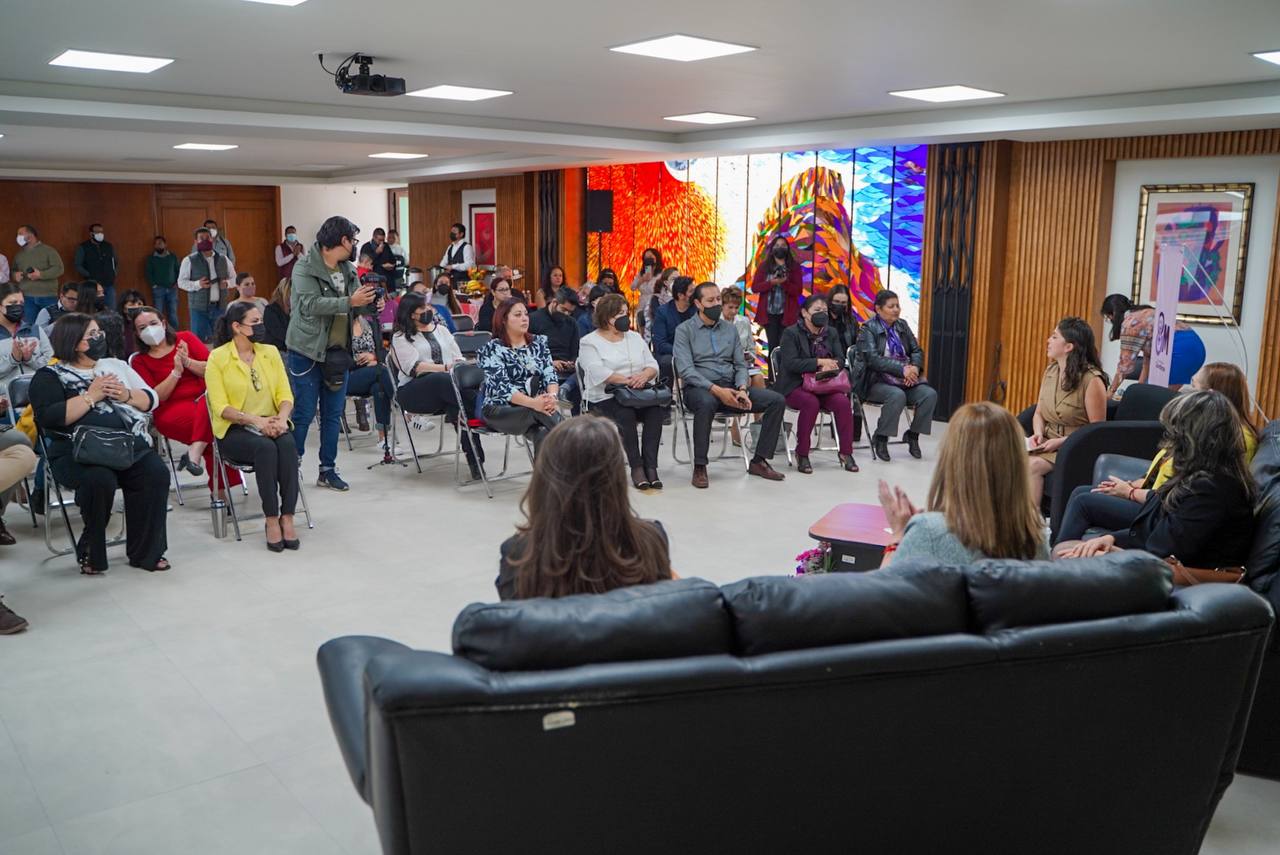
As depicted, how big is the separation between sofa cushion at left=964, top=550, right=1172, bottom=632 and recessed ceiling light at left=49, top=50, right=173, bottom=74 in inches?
230

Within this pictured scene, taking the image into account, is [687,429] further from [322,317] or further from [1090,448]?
[1090,448]

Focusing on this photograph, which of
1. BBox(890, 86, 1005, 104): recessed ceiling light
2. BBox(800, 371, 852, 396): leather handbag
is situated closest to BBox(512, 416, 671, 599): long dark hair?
BBox(800, 371, 852, 396): leather handbag

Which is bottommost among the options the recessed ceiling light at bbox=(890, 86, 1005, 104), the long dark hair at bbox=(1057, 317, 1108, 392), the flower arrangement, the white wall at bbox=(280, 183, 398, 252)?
the flower arrangement

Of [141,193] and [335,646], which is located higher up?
[141,193]

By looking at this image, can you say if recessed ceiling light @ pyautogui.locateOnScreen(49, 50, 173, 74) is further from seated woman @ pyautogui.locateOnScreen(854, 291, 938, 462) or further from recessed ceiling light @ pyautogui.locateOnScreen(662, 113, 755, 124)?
seated woman @ pyautogui.locateOnScreen(854, 291, 938, 462)

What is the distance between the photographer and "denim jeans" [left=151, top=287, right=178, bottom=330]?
1659cm

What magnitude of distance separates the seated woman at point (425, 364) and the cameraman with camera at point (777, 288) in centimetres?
328

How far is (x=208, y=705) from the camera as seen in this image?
3.87 m

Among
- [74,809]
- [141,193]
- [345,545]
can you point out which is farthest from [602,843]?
[141,193]

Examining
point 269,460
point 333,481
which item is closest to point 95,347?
point 269,460

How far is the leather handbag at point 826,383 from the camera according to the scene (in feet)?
26.0

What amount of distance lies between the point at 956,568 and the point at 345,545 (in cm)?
409

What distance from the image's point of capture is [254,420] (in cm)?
576

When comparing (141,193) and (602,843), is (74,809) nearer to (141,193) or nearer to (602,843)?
(602,843)
